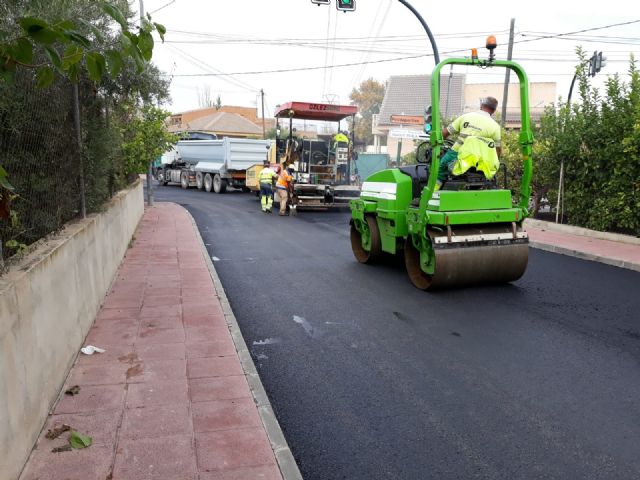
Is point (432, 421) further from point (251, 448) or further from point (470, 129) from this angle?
point (470, 129)

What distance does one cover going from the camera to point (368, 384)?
4457 millimetres

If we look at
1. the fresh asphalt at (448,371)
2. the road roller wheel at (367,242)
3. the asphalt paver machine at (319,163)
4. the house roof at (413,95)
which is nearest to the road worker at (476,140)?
the fresh asphalt at (448,371)

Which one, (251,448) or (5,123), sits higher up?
(5,123)

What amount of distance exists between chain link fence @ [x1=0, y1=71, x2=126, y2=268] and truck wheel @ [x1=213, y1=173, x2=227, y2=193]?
1885cm

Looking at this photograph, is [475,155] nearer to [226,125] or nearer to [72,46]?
[72,46]

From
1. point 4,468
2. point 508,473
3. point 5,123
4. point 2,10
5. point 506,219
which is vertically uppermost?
point 2,10

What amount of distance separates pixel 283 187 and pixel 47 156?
489 inches

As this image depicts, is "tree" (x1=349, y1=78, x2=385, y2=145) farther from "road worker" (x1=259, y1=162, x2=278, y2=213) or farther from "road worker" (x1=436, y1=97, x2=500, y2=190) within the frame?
"road worker" (x1=436, y1=97, x2=500, y2=190)

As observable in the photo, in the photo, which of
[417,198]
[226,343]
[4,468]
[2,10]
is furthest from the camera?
[417,198]

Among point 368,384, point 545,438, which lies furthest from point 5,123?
point 545,438

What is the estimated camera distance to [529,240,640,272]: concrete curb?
913 cm

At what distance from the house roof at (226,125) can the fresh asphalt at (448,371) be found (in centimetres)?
5080

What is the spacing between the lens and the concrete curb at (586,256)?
913 cm

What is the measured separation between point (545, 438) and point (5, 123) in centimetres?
422
